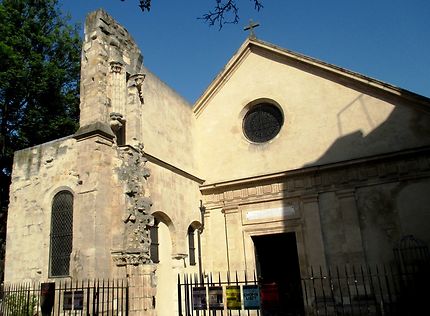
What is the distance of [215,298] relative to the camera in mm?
7355

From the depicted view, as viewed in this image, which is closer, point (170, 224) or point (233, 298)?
point (233, 298)

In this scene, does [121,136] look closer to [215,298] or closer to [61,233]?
[61,233]

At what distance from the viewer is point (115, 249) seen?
9.14 meters

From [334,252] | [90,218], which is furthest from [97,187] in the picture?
[334,252]

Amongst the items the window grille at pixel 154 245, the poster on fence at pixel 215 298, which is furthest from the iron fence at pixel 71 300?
the window grille at pixel 154 245

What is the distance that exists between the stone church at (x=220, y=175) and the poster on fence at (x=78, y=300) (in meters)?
0.47

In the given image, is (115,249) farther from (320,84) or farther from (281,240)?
(320,84)

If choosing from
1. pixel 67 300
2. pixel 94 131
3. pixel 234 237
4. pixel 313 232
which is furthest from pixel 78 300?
pixel 313 232

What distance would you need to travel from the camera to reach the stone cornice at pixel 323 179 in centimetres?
1341

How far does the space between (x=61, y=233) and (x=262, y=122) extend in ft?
30.7

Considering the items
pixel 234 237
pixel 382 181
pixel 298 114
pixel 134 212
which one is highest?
pixel 298 114

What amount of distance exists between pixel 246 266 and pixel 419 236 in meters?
5.99

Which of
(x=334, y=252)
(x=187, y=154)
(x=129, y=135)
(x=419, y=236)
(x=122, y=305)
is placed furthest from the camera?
(x=187, y=154)

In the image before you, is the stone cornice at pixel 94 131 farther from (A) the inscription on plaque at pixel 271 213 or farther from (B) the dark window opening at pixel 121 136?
(A) the inscription on plaque at pixel 271 213
